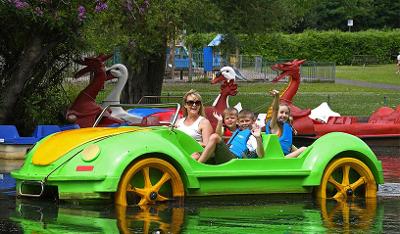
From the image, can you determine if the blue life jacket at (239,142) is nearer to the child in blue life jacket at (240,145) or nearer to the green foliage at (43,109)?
the child in blue life jacket at (240,145)

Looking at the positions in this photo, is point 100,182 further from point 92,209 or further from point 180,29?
point 180,29

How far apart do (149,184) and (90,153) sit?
0.64m

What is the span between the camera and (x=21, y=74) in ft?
52.3

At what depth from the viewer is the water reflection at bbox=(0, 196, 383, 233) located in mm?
8305

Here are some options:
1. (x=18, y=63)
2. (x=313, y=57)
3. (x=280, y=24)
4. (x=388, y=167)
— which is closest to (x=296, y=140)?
(x=388, y=167)

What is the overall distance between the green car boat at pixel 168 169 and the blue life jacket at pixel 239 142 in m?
0.23

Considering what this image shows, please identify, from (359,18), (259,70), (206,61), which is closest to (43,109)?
(206,61)

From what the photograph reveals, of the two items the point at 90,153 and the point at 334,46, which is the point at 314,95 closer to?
the point at 90,153

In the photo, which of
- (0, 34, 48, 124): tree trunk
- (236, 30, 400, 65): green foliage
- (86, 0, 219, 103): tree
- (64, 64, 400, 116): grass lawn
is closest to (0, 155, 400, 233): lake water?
(0, 34, 48, 124): tree trunk

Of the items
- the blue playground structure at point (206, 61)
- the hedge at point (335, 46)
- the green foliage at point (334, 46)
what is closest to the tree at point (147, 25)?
the blue playground structure at point (206, 61)

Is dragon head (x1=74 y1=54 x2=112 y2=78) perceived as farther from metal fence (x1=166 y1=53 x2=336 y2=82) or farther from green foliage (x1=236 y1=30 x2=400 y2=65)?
green foliage (x1=236 y1=30 x2=400 y2=65)

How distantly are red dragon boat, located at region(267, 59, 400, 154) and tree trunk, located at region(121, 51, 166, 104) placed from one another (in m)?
6.68

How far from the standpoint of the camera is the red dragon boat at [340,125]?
17798 mm

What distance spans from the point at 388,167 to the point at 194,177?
5765 mm
